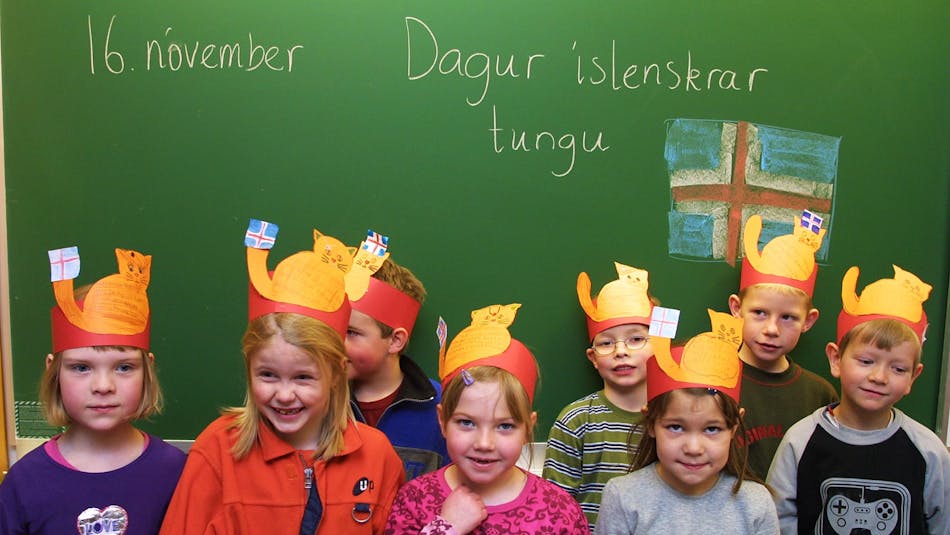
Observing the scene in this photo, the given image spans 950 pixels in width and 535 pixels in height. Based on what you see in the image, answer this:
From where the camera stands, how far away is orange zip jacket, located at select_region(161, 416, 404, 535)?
1751 mm

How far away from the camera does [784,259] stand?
93.6 inches

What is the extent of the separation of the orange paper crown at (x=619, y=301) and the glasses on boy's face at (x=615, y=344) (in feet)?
0.14

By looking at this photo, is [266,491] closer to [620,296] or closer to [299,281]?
[299,281]

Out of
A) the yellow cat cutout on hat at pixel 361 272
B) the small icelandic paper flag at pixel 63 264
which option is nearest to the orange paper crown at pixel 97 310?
the small icelandic paper flag at pixel 63 264

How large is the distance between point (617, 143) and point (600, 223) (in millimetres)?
281

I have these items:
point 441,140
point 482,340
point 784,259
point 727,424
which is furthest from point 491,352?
point 784,259

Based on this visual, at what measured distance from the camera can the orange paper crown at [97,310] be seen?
1.77 metres

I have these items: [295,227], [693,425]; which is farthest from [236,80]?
[693,425]

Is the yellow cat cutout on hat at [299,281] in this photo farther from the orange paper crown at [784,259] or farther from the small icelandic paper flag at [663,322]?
the orange paper crown at [784,259]

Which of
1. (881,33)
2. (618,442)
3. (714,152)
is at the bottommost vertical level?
(618,442)

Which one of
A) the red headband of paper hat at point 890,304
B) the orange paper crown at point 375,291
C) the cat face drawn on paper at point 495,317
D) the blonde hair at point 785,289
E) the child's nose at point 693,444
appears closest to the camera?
the child's nose at point 693,444

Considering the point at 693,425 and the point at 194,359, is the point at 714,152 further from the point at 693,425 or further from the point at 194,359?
the point at 194,359

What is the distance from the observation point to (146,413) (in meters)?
1.85

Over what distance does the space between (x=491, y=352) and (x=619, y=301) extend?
0.71 m
